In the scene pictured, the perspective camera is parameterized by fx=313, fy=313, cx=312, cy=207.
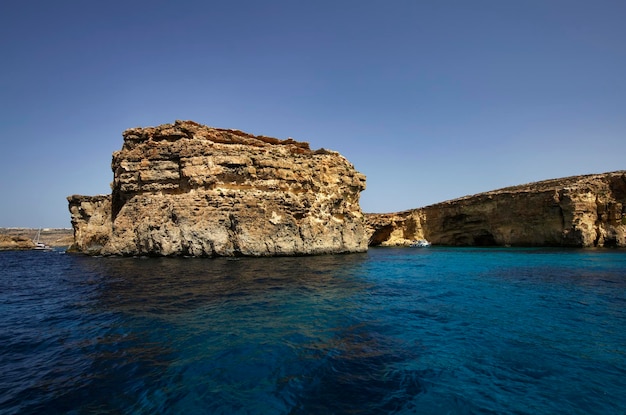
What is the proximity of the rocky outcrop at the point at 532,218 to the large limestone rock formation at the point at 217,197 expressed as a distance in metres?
28.2

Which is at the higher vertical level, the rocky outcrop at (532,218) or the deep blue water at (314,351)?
the rocky outcrop at (532,218)

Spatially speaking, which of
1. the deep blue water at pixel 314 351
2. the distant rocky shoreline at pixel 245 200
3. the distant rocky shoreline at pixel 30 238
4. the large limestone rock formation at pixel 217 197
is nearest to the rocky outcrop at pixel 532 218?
the distant rocky shoreline at pixel 245 200

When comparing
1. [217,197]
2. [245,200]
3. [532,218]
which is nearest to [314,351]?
[245,200]

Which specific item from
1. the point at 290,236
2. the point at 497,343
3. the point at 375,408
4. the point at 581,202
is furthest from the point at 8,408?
the point at 581,202

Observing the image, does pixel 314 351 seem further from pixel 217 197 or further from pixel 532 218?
pixel 532 218

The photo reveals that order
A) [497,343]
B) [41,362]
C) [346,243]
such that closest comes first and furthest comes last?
[41,362]
[497,343]
[346,243]

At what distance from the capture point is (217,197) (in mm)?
27031

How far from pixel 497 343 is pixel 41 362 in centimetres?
923

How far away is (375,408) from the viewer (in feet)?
14.1

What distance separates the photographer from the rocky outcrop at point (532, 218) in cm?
3856

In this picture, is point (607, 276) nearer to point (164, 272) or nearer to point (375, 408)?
point (375, 408)

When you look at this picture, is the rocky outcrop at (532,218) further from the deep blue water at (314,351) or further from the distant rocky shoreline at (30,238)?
the distant rocky shoreline at (30,238)

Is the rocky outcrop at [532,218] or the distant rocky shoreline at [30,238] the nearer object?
the rocky outcrop at [532,218]

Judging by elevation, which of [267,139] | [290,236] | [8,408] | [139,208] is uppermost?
[267,139]
